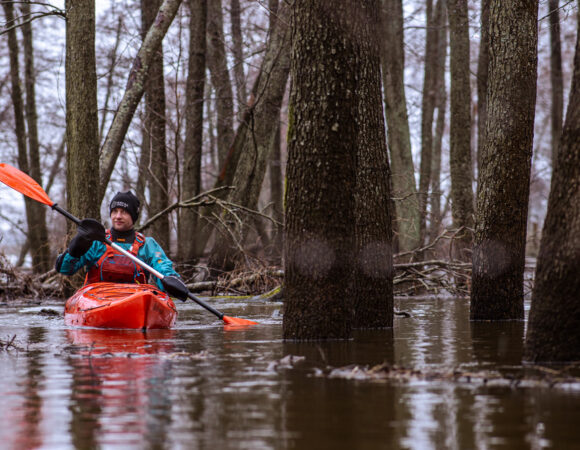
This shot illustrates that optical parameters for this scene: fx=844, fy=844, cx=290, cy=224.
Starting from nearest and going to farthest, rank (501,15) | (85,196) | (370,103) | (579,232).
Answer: (579,232) → (370,103) → (501,15) → (85,196)

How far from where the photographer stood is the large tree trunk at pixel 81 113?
1109 cm

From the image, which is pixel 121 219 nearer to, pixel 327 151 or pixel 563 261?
pixel 327 151

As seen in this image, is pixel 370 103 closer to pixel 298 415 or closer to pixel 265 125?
pixel 298 415

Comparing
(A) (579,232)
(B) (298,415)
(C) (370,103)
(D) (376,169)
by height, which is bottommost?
(B) (298,415)

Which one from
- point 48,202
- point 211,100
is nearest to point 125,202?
Result: point 48,202

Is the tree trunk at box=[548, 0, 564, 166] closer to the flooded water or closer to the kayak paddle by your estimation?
the kayak paddle

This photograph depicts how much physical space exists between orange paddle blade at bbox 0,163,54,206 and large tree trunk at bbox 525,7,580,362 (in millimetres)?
6197

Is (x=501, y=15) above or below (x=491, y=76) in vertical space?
above

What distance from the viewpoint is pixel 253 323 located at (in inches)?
354

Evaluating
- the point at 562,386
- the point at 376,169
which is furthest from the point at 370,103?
the point at 562,386

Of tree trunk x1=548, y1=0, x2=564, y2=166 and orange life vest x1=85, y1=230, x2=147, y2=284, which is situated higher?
tree trunk x1=548, y1=0, x2=564, y2=166

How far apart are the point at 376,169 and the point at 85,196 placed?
485 cm

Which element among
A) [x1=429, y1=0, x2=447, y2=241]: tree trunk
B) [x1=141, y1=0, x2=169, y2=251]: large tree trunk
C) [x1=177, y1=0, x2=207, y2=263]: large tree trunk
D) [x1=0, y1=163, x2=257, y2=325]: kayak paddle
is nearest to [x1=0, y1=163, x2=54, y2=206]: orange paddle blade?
[x1=0, y1=163, x2=257, y2=325]: kayak paddle

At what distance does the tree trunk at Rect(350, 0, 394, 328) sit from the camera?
299 inches
